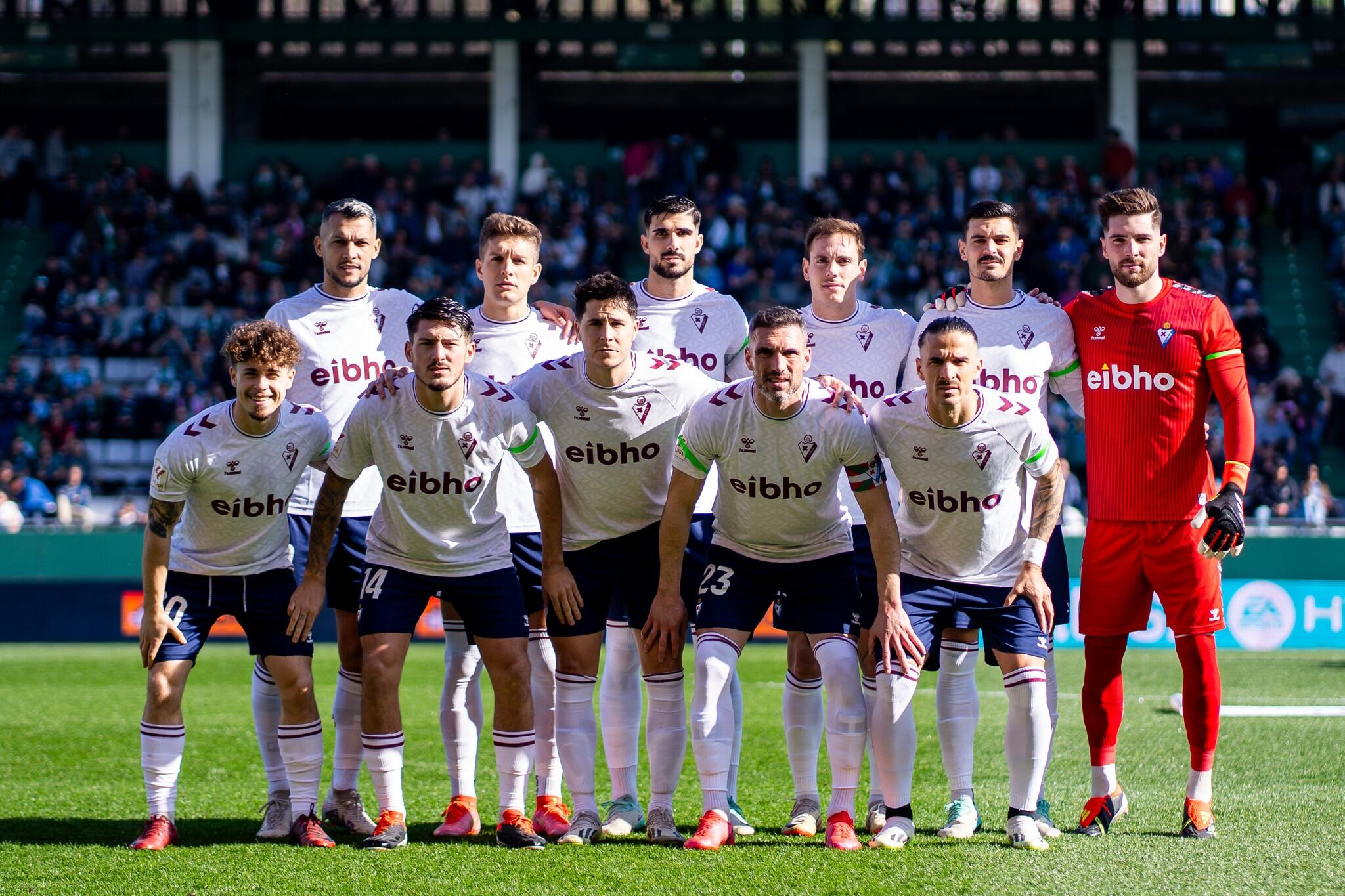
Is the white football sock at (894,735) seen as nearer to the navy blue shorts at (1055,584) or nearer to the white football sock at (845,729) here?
the white football sock at (845,729)

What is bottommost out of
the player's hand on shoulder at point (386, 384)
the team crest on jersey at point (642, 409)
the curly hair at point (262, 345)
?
the team crest on jersey at point (642, 409)

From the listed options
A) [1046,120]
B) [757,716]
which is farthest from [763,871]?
[1046,120]

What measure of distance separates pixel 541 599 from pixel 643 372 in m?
1.11

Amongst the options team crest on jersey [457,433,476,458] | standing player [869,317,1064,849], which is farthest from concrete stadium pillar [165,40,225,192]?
standing player [869,317,1064,849]

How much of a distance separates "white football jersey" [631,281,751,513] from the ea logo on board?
980cm

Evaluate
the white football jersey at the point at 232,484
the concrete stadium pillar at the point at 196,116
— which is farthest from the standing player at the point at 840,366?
the concrete stadium pillar at the point at 196,116

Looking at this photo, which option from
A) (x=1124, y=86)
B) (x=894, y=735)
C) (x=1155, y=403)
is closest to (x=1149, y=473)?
(x=1155, y=403)

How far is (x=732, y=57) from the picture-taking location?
2602 centimetres

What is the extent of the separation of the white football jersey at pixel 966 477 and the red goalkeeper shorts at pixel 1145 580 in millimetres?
451

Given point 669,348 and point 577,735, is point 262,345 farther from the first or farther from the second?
point 577,735

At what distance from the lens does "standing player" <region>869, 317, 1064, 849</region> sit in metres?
5.80

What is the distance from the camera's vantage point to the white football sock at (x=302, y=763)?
6086 millimetres

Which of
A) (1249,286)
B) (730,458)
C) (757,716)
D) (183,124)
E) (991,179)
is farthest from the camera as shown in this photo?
(183,124)

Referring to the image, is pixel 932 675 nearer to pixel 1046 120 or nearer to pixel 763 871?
pixel 763 871
